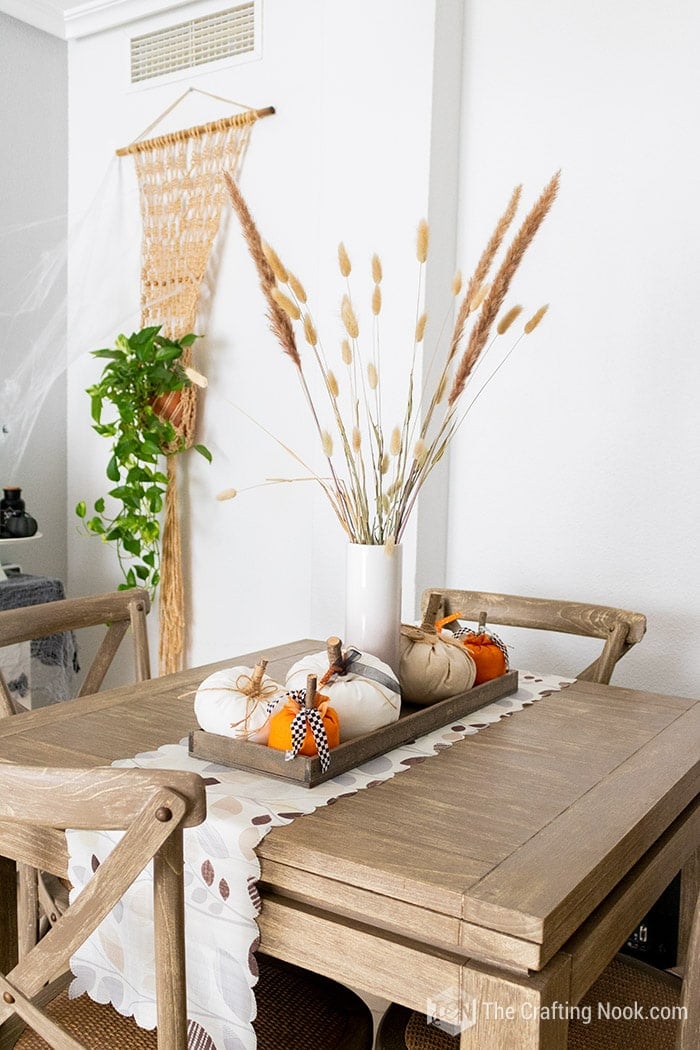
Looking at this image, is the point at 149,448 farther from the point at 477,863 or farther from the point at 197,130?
the point at 477,863

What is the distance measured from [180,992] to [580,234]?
207 centimetres

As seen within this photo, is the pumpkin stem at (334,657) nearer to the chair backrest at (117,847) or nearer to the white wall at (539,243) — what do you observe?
the chair backrest at (117,847)

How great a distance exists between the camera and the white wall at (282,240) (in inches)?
101

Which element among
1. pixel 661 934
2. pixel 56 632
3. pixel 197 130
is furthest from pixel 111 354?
pixel 661 934

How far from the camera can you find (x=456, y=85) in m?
2.60

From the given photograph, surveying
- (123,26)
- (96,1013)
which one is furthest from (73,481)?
(96,1013)

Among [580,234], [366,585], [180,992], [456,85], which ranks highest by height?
[456,85]

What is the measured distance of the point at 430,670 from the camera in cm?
156

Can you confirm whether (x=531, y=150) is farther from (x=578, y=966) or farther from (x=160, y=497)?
(x=578, y=966)

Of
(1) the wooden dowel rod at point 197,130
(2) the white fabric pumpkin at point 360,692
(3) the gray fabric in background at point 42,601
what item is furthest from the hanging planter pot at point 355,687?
(1) the wooden dowel rod at point 197,130

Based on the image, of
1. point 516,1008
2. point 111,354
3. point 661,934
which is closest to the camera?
point 516,1008

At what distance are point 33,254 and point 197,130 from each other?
28.7 inches

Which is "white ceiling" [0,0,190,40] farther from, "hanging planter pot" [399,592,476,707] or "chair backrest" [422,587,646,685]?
"hanging planter pot" [399,592,476,707]

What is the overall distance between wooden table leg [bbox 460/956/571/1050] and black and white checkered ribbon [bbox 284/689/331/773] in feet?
1.19
